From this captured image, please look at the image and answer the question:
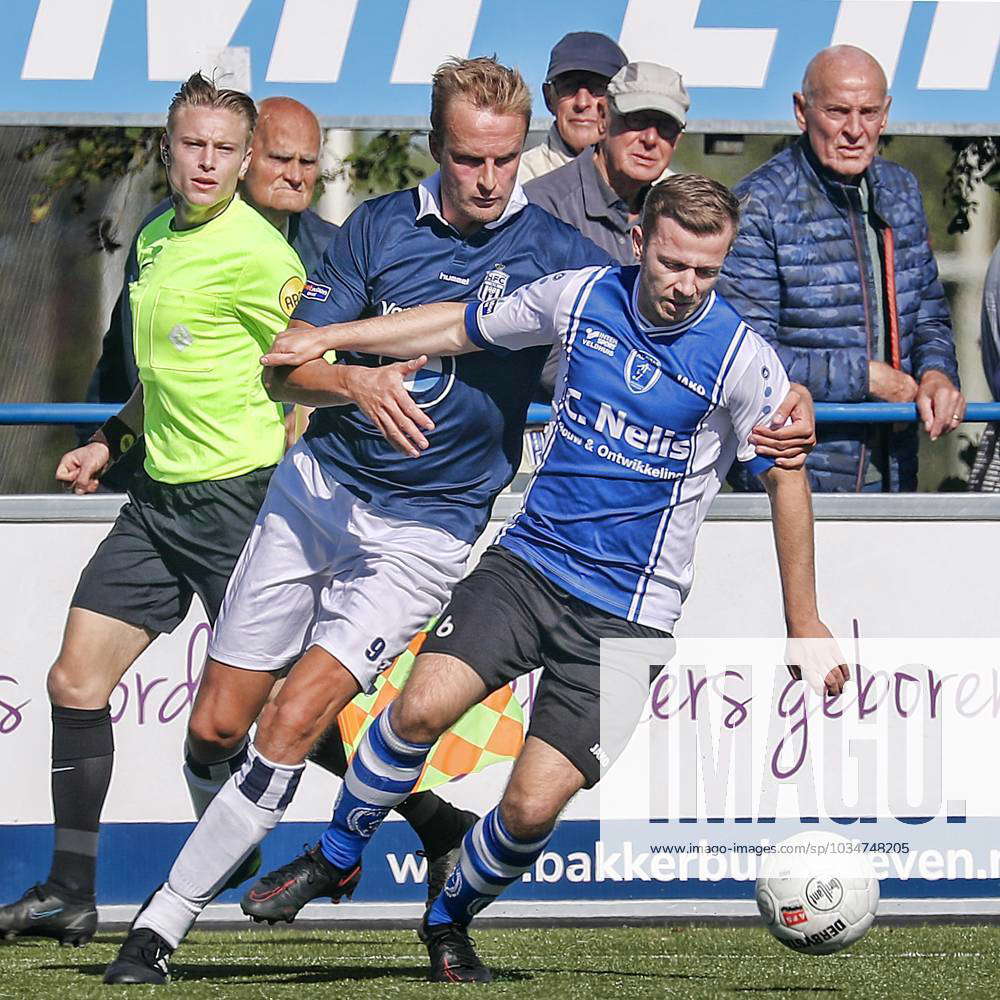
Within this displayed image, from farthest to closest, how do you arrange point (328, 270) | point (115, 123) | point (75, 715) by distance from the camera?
point (115, 123), point (75, 715), point (328, 270)

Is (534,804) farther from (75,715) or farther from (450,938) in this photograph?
(75,715)

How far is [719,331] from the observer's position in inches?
222

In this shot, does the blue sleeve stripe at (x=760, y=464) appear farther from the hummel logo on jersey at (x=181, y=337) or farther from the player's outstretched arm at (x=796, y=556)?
the hummel logo on jersey at (x=181, y=337)

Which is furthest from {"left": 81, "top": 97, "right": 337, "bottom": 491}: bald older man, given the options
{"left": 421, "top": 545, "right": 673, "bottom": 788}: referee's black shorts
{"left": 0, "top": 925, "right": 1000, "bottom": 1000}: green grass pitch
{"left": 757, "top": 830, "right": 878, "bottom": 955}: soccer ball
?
{"left": 757, "top": 830, "right": 878, "bottom": 955}: soccer ball

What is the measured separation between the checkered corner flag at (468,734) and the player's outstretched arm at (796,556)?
6.08 feet

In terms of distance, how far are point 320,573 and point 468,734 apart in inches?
52.3

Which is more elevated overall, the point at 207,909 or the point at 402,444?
the point at 402,444

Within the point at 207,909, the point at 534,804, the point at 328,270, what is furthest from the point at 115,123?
the point at 534,804

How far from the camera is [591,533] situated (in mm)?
5652

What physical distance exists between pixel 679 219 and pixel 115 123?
9.69 feet

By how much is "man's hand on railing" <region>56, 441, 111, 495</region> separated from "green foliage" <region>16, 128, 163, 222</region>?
1.06m

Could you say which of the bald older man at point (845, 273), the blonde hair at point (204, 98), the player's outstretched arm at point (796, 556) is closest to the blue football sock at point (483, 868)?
the player's outstretched arm at point (796, 556)

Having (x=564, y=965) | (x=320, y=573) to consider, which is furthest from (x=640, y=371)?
(x=564, y=965)

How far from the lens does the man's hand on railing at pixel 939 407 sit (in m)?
7.15
